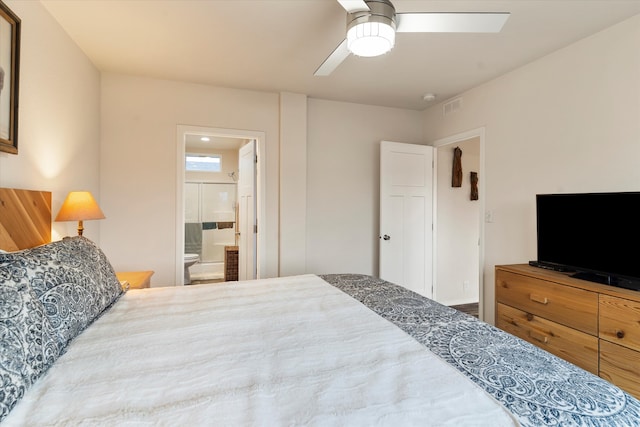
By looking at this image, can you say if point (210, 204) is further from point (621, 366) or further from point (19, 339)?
point (621, 366)

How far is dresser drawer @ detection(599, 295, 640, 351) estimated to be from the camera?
5.24 ft

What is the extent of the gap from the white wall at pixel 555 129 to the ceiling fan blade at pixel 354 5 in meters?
1.86

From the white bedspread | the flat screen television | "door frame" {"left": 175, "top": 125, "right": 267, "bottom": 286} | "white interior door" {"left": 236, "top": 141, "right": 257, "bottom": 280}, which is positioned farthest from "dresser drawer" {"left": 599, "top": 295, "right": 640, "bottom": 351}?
"white interior door" {"left": 236, "top": 141, "right": 257, "bottom": 280}

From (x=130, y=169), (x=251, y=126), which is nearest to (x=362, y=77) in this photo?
(x=251, y=126)

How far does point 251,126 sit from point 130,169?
1265 millimetres

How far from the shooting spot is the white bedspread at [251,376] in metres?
0.72

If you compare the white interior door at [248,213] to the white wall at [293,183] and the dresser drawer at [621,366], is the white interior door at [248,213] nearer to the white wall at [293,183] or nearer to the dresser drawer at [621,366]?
the white wall at [293,183]

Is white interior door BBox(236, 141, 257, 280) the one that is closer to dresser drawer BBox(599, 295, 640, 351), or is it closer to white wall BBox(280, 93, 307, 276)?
white wall BBox(280, 93, 307, 276)

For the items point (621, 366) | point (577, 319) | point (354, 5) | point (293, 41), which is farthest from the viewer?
point (293, 41)

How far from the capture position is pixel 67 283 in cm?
116

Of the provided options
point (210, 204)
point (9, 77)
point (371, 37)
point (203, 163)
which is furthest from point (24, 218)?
point (203, 163)

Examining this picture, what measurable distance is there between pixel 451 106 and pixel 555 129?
126 centimetres

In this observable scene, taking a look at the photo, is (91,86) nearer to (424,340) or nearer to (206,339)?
(206,339)

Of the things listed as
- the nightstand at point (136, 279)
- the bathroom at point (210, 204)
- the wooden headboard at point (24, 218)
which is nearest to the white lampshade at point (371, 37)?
the wooden headboard at point (24, 218)
